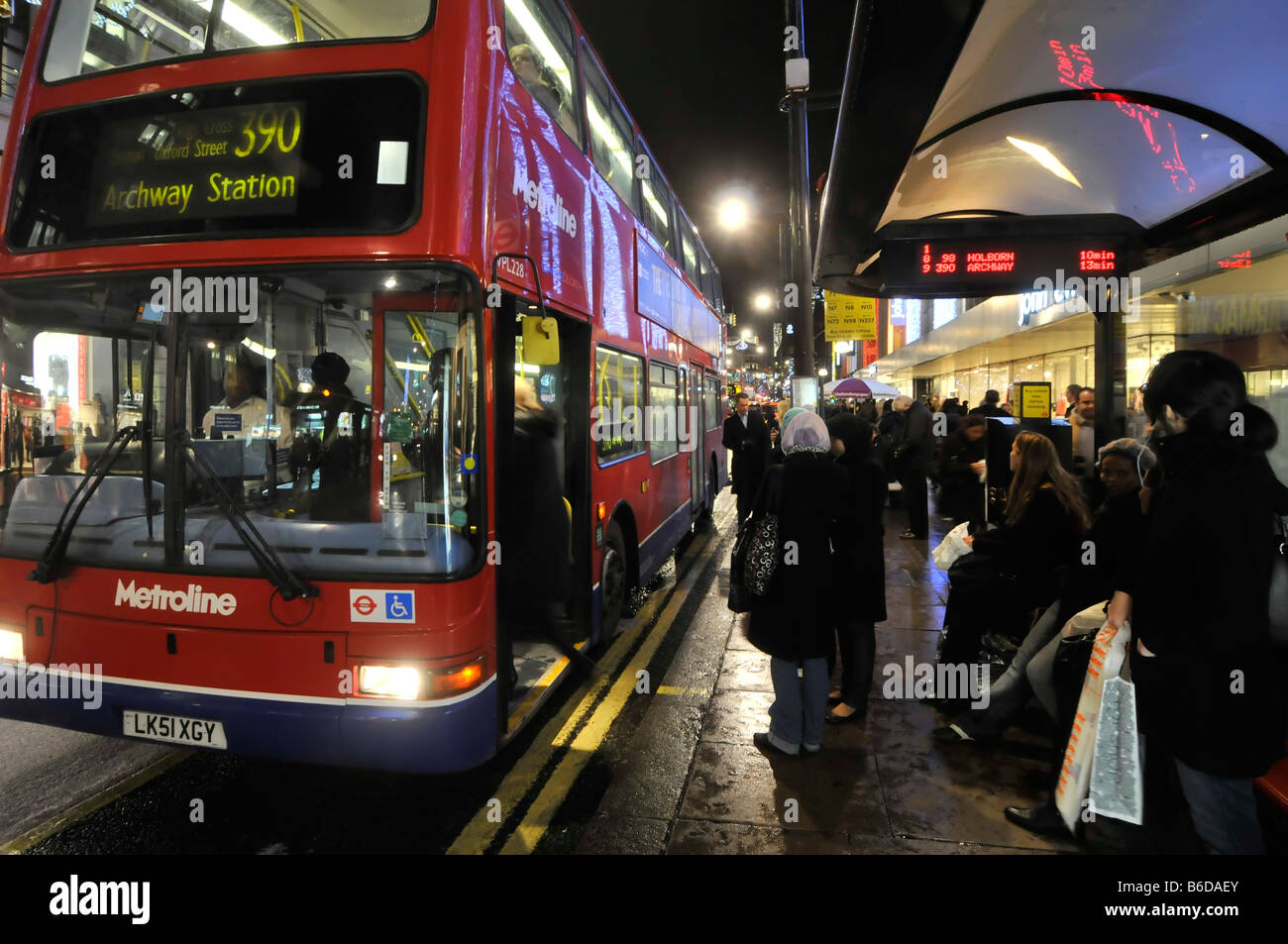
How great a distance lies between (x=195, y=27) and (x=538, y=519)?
2994 millimetres

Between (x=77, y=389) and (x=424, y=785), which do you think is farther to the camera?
(x=424, y=785)

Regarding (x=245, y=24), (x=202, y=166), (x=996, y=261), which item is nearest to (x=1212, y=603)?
(x=202, y=166)

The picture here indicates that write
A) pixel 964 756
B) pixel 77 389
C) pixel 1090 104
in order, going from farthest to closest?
pixel 1090 104 → pixel 964 756 → pixel 77 389

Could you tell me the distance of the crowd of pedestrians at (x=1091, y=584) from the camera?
2.34 meters

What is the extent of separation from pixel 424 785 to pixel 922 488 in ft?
27.5

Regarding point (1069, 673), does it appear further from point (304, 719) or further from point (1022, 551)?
point (304, 719)

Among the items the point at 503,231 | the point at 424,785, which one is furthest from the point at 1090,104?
the point at 424,785

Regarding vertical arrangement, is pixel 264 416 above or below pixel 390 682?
above

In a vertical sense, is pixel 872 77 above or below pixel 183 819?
above

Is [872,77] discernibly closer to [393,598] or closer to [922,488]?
[393,598]

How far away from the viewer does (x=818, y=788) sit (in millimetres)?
3715

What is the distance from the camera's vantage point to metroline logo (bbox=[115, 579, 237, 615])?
121 inches

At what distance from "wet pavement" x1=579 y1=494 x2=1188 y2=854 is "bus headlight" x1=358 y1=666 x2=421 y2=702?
3.51 feet

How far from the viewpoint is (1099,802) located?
2.75 m
